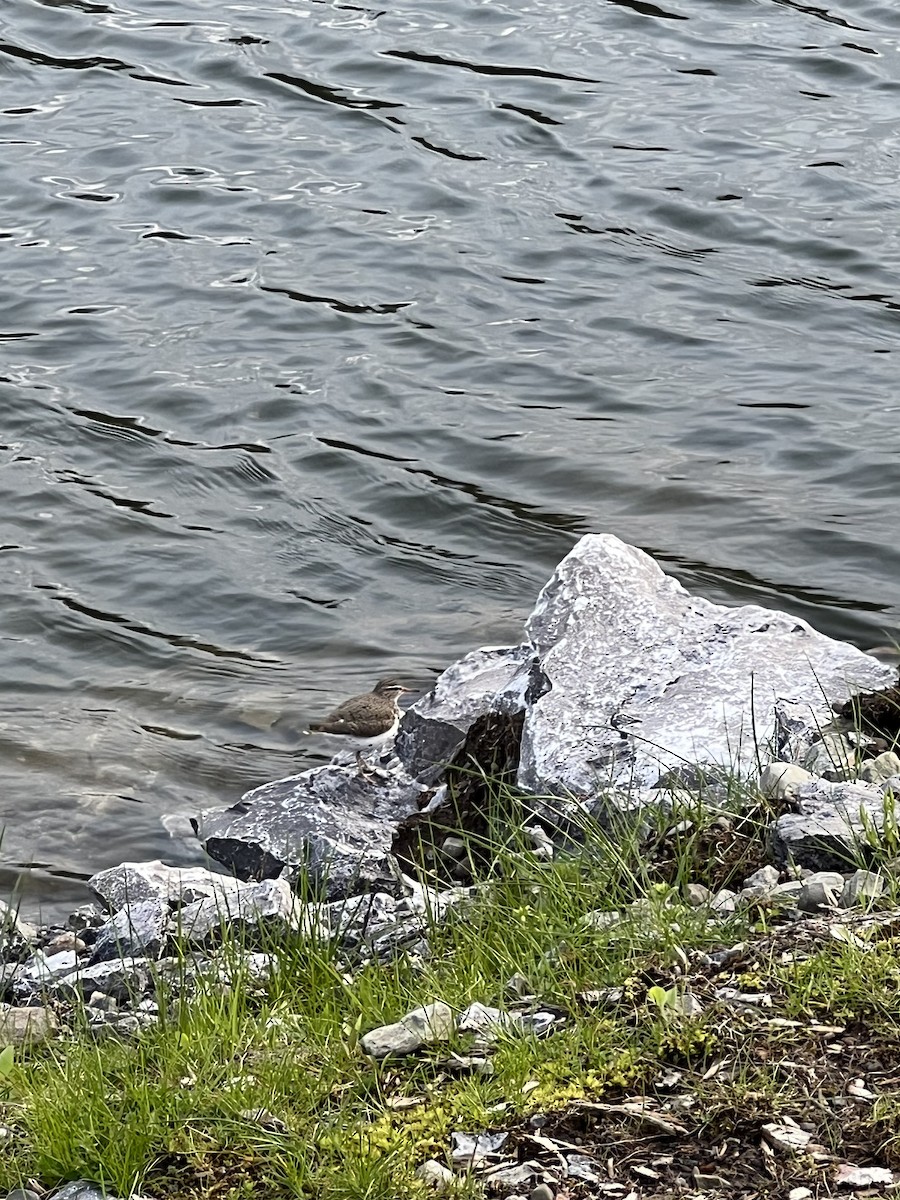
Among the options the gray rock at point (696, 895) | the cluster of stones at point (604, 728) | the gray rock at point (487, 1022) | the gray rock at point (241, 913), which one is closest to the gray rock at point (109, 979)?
the gray rock at point (241, 913)

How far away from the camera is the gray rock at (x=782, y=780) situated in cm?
422

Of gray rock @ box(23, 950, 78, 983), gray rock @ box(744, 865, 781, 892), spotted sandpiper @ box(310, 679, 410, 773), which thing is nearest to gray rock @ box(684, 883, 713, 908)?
gray rock @ box(744, 865, 781, 892)

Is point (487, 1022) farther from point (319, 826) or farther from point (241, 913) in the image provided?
point (319, 826)

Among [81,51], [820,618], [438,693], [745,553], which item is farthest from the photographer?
[81,51]

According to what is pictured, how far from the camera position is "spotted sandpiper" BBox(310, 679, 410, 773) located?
→ 628 cm

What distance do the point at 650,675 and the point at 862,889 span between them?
2118mm

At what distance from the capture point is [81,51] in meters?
13.6

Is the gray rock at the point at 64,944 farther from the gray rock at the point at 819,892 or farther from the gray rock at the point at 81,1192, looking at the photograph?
the gray rock at the point at 819,892

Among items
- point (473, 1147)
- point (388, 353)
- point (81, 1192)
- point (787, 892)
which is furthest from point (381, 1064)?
point (388, 353)

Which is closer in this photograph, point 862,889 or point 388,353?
point 862,889

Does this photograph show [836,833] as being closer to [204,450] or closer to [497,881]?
[497,881]

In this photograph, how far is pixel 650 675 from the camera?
564cm

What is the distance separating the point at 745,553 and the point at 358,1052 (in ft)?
16.3

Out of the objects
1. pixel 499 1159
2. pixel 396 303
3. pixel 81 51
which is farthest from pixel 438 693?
pixel 81 51
